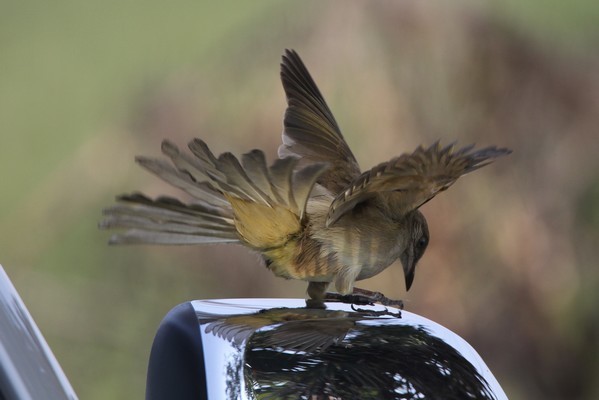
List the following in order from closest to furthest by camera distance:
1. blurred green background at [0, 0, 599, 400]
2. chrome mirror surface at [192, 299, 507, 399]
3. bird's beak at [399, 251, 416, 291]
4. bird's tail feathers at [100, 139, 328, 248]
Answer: chrome mirror surface at [192, 299, 507, 399] → bird's tail feathers at [100, 139, 328, 248] → bird's beak at [399, 251, 416, 291] → blurred green background at [0, 0, 599, 400]

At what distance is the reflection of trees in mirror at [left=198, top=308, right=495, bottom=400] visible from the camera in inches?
48.4

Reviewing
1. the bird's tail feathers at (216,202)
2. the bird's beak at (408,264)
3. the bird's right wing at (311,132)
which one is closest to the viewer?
the bird's tail feathers at (216,202)

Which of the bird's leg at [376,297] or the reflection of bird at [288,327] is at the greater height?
the reflection of bird at [288,327]

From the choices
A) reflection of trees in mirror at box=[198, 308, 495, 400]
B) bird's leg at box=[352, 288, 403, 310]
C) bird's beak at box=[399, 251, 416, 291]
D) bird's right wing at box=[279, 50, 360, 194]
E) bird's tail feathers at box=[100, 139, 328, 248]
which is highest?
bird's right wing at box=[279, 50, 360, 194]

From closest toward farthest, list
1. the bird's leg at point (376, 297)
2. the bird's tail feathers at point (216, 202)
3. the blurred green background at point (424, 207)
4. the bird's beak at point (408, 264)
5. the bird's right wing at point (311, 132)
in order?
the bird's tail feathers at point (216, 202) → the bird's leg at point (376, 297) → the bird's right wing at point (311, 132) → the bird's beak at point (408, 264) → the blurred green background at point (424, 207)

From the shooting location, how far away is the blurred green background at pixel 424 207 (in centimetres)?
500

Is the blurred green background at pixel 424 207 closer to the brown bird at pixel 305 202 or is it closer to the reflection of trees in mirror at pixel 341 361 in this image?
the brown bird at pixel 305 202

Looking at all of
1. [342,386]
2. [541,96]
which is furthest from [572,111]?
[342,386]

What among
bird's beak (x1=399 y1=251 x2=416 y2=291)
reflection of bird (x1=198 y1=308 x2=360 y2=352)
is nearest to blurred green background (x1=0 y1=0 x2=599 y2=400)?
bird's beak (x1=399 y1=251 x2=416 y2=291)

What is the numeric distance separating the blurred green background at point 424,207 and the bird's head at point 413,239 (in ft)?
6.20

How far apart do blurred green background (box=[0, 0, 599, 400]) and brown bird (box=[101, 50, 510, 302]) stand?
206 cm

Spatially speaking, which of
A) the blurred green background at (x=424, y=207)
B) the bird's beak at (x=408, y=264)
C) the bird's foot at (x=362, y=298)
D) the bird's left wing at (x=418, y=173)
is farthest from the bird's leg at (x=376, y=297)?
the blurred green background at (x=424, y=207)

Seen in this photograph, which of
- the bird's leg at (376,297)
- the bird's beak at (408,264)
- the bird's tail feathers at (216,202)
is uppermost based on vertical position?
the bird's tail feathers at (216,202)

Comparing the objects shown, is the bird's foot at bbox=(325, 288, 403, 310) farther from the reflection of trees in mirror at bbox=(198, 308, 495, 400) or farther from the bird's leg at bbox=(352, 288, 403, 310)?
the reflection of trees in mirror at bbox=(198, 308, 495, 400)
